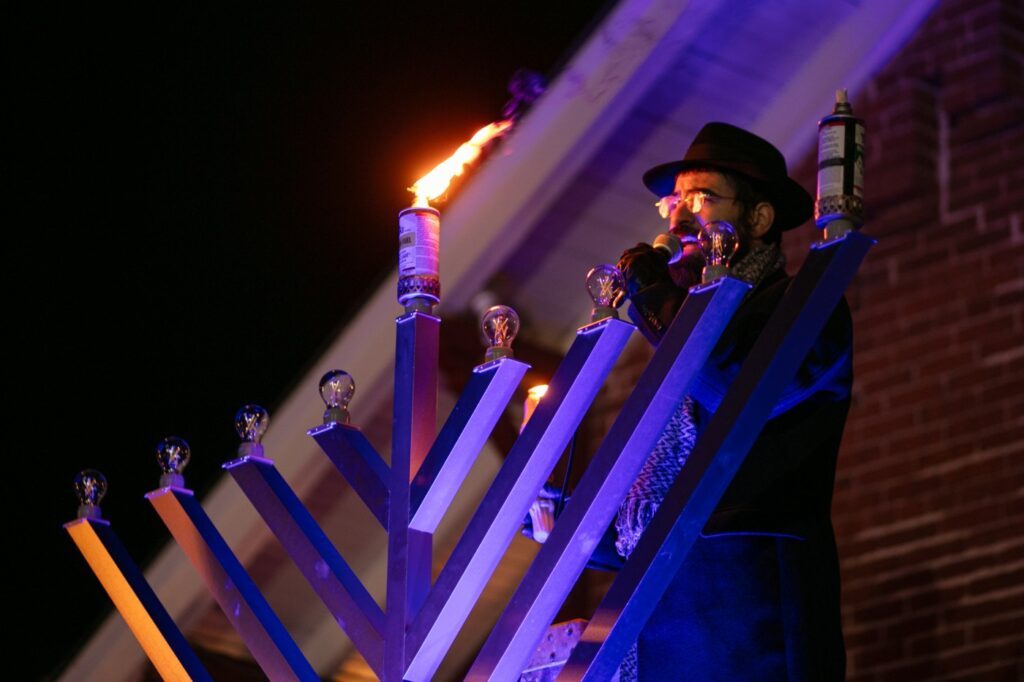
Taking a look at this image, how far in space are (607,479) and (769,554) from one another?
0.37 metres

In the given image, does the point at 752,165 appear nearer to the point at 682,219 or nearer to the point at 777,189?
the point at 777,189

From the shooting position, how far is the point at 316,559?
8.59 feet

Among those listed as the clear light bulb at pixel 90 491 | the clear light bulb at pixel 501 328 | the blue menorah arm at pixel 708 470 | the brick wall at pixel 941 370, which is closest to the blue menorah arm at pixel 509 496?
the clear light bulb at pixel 501 328

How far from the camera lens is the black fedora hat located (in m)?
2.78

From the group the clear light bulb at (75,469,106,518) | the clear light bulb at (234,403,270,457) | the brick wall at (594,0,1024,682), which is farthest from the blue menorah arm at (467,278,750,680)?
the brick wall at (594,0,1024,682)

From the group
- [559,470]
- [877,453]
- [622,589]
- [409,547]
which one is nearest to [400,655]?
[409,547]

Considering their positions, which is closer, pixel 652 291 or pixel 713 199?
pixel 652 291

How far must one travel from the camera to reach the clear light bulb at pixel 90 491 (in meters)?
2.91

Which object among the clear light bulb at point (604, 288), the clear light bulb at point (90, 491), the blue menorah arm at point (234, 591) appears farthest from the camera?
the clear light bulb at point (90, 491)

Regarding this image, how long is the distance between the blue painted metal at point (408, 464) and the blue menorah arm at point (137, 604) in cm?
46

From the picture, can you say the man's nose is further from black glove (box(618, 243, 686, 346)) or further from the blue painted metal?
the blue painted metal

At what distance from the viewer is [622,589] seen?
7.14 feet

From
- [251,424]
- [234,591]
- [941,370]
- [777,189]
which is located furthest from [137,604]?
[941,370]

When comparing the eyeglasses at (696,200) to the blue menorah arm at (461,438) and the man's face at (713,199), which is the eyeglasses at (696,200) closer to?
the man's face at (713,199)
